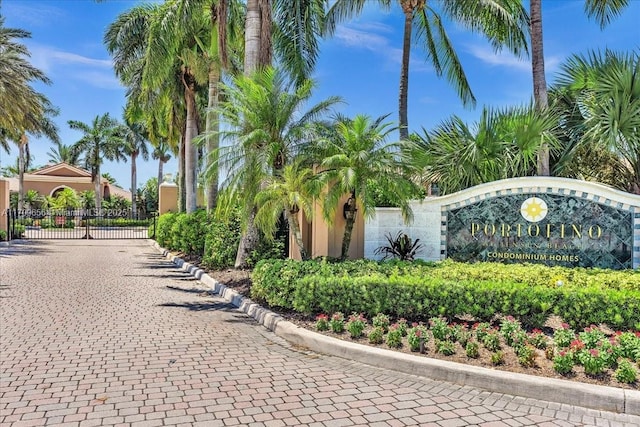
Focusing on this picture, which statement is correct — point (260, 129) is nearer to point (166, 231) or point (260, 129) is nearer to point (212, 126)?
point (212, 126)

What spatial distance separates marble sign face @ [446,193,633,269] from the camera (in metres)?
8.87

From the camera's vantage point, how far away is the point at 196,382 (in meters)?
4.86

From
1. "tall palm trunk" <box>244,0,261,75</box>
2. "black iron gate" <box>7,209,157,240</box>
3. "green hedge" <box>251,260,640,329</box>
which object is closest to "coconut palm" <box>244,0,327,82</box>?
"tall palm trunk" <box>244,0,261,75</box>

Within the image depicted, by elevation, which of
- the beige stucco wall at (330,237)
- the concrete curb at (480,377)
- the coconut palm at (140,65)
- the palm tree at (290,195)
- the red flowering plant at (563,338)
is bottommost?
the concrete curb at (480,377)

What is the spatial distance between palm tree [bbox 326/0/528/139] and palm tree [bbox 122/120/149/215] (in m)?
33.1

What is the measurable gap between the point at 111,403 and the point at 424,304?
392cm

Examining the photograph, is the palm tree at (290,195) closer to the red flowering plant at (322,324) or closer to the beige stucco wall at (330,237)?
the beige stucco wall at (330,237)

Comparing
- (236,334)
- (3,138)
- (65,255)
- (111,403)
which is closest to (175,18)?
(65,255)

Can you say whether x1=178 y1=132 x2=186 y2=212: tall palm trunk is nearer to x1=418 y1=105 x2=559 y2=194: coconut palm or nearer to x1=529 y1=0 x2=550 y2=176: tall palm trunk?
x1=418 y1=105 x2=559 y2=194: coconut palm

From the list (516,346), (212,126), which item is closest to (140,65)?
(212,126)

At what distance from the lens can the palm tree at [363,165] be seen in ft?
29.2

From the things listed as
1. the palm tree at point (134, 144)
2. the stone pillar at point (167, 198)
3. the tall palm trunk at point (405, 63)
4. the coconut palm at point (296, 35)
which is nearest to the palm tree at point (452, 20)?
the tall palm trunk at point (405, 63)

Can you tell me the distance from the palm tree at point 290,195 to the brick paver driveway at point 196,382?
6.71ft

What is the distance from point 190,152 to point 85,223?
965 inches
